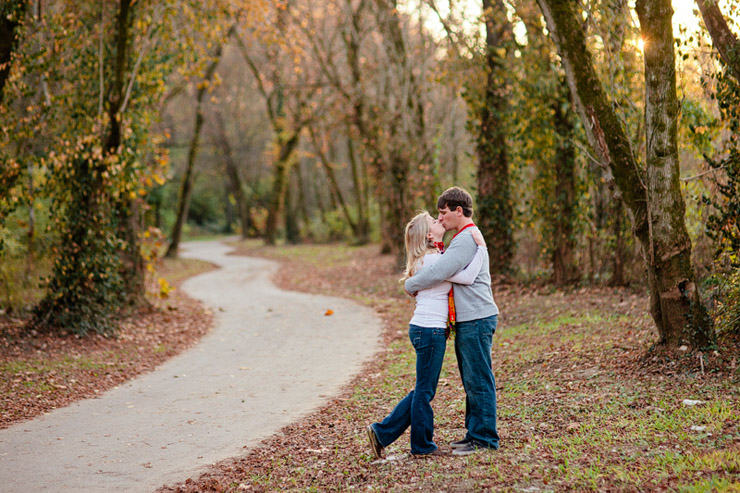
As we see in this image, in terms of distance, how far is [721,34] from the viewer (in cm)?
721

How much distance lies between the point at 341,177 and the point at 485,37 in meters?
34.5

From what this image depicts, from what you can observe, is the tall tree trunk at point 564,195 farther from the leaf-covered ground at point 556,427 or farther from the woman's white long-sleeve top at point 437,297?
the woman's white long-sleeve top at point 437,297

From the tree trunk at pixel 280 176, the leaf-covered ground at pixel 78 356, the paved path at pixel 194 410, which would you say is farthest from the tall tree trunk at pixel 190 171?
the paved path at pixel 194 410

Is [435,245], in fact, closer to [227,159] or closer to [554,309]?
[554,309]

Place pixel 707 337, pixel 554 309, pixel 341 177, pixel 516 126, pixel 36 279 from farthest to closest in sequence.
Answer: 1. pixel 341 177
2. pixel 516 126
3. pixel 36 279
4. pixel 554 309
5. pixel 707 337

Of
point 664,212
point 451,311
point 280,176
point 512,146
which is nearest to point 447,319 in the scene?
point 451,311

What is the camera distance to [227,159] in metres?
37.0

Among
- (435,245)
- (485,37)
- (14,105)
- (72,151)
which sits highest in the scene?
(485,37)

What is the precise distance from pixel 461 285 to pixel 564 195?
9.01 meters

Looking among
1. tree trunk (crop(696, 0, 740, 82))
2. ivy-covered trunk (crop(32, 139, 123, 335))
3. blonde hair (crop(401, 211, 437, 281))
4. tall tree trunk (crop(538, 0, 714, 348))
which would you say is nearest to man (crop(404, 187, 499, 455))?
blonde hair (crop(401, 211, 437, 281))

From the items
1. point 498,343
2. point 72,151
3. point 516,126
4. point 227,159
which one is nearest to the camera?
point 498,343

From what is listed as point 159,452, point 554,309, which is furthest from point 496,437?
point 554,309

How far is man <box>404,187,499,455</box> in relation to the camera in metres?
5.07

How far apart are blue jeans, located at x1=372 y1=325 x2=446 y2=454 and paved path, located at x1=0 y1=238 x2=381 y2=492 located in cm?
159
